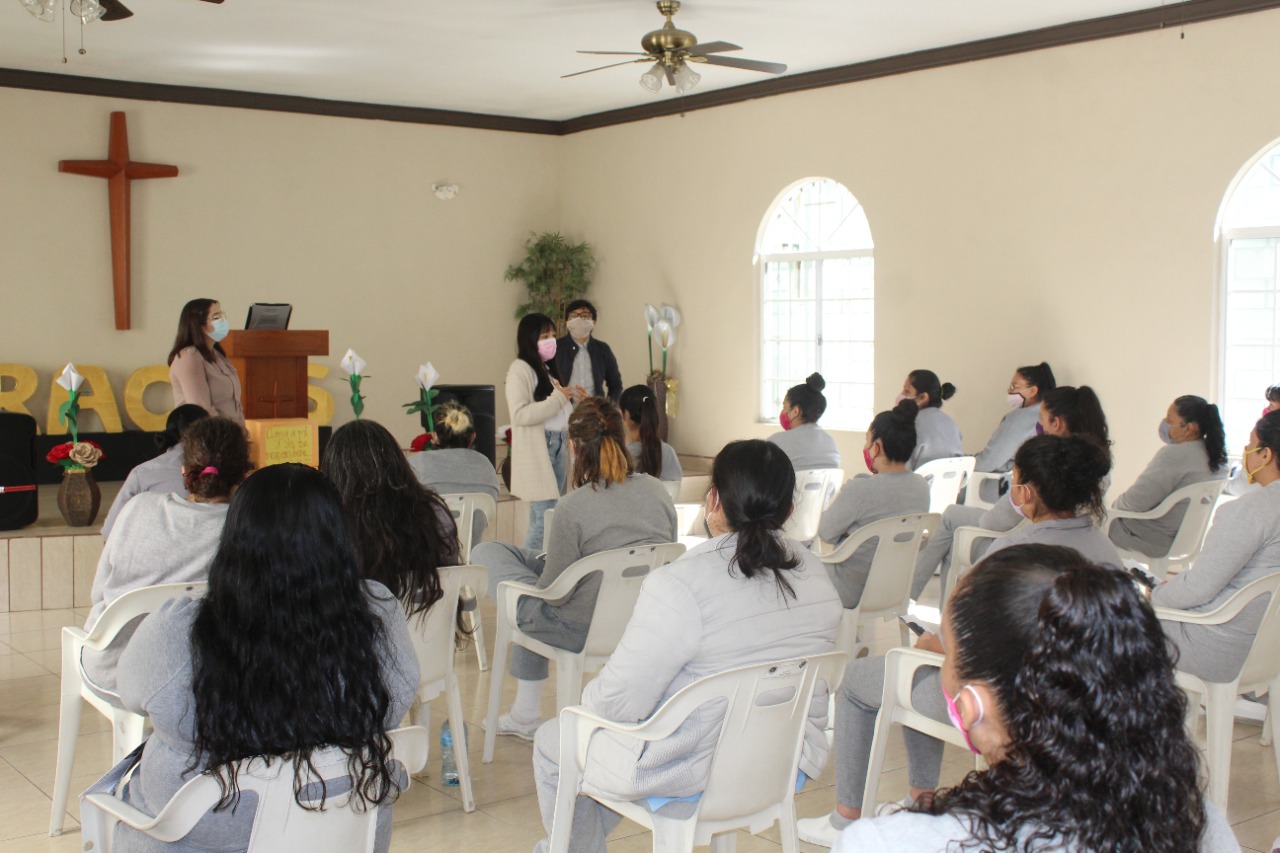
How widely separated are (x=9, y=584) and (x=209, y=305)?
1.69 m

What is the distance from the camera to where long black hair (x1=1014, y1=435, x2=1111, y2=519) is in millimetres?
3160

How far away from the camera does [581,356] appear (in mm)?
6816

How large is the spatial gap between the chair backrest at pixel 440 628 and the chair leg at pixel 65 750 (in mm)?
884

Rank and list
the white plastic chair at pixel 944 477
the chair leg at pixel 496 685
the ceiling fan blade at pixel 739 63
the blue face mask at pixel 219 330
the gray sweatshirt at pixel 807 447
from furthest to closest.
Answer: the ceiling fan blade at pixel 739 63 → the white plastic chair at pixel 944 477 → the blue face mask at pixel 219 330 → the gray sweatshirt at pixel 807 447 → the chair leg at pixel 496 685

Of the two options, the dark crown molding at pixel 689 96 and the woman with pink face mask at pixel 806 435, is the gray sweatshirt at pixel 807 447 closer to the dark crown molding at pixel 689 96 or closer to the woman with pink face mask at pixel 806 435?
the woman with pink face mask at pixel 806 435

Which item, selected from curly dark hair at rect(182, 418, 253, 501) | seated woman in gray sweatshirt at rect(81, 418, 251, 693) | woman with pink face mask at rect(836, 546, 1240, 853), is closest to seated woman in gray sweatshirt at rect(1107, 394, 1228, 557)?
curly dark hair at rect(182, 418, 253, 501)

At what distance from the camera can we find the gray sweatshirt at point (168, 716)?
190cm

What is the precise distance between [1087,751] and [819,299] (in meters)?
8.54

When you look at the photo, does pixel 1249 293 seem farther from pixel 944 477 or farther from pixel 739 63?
pixel 739 63

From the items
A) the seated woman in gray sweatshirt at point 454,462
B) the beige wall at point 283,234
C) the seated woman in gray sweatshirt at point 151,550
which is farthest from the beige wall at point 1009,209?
the seated woman in gray sweatshirt at point 151,550

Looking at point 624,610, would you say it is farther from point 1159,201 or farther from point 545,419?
point 1159,201

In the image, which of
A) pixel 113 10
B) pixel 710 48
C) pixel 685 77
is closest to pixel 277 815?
pixel 113 10

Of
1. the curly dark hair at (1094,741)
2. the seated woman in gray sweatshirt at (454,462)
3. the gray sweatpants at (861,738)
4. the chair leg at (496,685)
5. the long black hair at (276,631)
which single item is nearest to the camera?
the curly dark hair at (1094,741)

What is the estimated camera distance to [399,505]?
319cm
